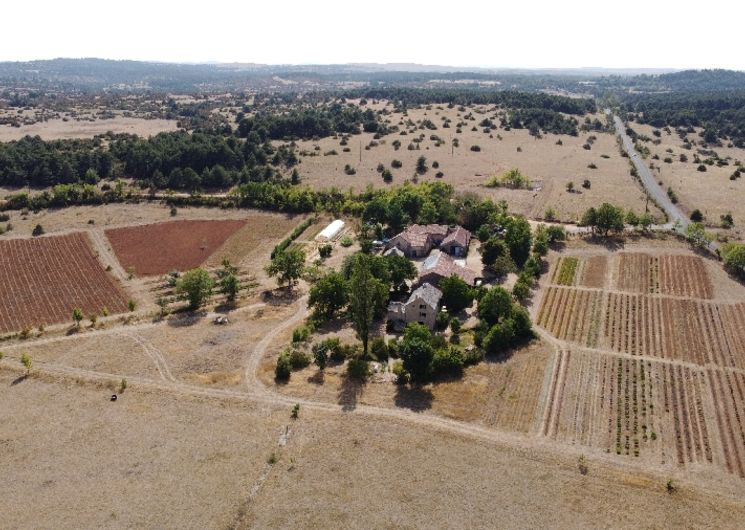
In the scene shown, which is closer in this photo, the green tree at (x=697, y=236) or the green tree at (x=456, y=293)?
the green tree at (x=456, y=293)

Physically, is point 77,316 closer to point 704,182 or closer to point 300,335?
point 300,335

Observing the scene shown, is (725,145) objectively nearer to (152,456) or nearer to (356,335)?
(356,335)

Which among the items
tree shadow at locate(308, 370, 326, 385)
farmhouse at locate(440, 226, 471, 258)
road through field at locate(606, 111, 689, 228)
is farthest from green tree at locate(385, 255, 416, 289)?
road through field at locate(606, 111, 689, 228)

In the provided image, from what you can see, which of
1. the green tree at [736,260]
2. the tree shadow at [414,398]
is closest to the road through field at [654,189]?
the green tree at [736,260]

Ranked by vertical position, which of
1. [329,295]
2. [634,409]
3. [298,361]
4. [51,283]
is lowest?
[634,409]

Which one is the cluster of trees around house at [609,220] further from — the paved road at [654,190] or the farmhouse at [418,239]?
the farmhouse at [418,239]

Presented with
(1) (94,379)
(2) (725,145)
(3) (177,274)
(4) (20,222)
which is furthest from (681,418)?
(2) (725,145)

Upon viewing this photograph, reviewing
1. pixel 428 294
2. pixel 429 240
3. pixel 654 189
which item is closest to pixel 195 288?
pixel 428 294
